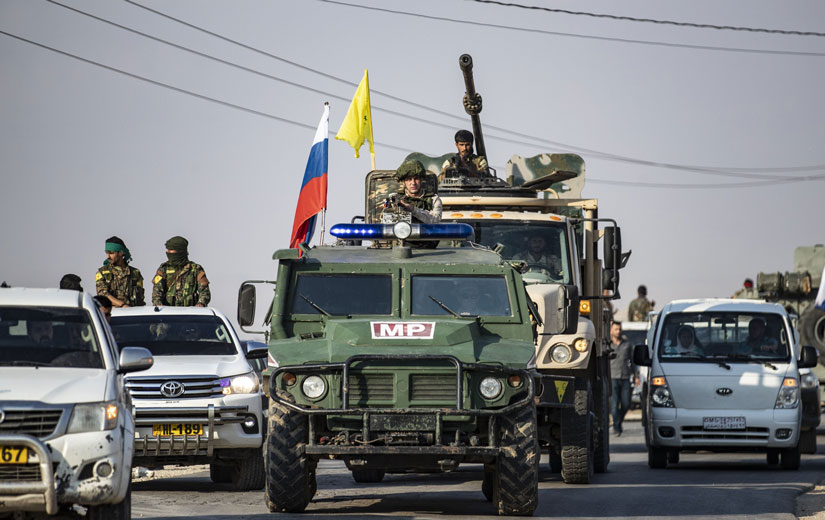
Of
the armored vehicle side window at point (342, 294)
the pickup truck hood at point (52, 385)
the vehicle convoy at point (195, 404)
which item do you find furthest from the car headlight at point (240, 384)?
the pickup truck hood at point (52, 385)

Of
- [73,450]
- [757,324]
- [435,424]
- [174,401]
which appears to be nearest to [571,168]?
[757,324]

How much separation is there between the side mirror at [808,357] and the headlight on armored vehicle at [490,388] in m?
7.28

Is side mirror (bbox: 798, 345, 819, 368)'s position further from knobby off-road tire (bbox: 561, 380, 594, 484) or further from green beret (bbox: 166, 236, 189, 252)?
green beret (bbox: 166, 236, 189, 252)

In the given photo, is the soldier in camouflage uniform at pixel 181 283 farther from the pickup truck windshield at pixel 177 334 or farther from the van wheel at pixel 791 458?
the van wheel at pixel 791 458

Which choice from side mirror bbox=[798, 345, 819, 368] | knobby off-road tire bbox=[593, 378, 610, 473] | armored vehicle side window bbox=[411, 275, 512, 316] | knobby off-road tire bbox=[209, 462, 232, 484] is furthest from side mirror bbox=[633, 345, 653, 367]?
armored vehicle side window bbox=[411, 275, 512, 316]

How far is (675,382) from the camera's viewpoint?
17.9m

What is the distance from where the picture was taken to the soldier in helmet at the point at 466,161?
1817cm

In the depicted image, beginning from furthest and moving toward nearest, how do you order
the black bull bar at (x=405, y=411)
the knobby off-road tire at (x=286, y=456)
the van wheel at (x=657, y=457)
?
1. the van wheel at (x=657, y=457)
2. the knobby off-road tire at (x=286, y=456)
3. the black bull bar at (x=405, y=411)

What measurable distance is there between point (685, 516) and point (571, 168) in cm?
777

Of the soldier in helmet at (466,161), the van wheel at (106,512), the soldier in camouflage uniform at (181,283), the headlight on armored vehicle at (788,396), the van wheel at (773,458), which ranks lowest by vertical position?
the van wheel at (773,458)

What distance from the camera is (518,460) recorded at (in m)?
11.2

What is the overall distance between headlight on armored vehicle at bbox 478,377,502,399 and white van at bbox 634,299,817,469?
6901 millimetres

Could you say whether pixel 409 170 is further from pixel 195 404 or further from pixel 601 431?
pixel 601 431

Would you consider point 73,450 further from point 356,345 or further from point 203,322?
point 203,322
